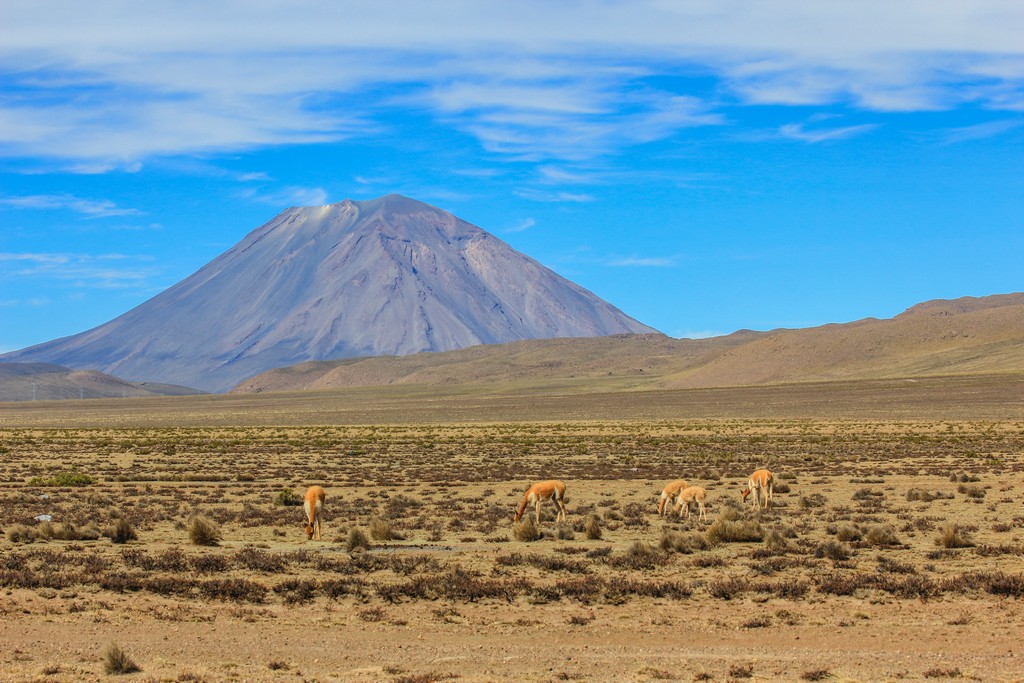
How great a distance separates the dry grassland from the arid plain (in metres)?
0.04

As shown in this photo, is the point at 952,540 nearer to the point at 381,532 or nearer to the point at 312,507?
the point at 381,532

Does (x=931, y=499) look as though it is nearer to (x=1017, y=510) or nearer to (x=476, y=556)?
(x=1017, y=510)

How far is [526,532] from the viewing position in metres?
17.2

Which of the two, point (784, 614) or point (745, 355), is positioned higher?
point (745, 355)

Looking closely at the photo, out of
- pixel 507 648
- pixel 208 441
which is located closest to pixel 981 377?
pixel 208 441

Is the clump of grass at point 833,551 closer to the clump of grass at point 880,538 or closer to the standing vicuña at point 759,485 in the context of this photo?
the clump of grass at point 880,538

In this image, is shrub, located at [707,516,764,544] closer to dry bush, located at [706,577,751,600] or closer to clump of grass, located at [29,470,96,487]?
dry bush, located at [706,577,751,600]

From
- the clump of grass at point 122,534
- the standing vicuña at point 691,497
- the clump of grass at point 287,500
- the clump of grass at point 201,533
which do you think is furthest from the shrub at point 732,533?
the clump of grass at point 287,500

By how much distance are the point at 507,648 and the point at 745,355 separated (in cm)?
13963

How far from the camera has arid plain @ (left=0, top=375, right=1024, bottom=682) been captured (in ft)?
32.6

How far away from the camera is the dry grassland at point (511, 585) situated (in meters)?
9.86

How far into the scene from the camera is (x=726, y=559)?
15.1 metres

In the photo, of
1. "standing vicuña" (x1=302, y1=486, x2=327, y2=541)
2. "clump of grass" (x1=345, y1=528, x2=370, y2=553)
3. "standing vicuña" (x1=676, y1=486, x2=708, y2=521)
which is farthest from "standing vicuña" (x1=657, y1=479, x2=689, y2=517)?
"standing vicuña" (x1=302, y1=486, x2=327, y2=541)

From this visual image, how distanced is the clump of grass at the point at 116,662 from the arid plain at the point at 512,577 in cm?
13
